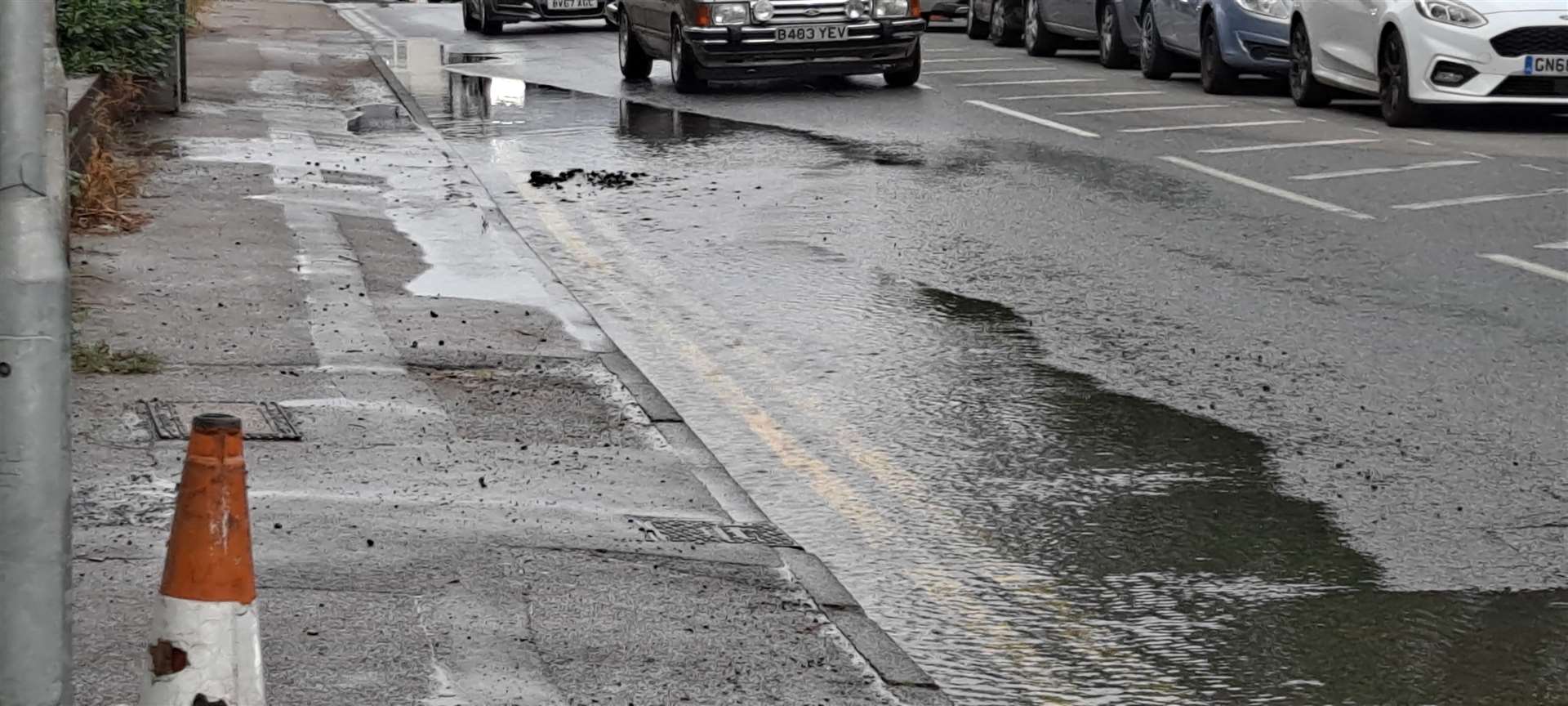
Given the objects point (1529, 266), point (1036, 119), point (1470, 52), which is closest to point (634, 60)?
point (1036, 119)

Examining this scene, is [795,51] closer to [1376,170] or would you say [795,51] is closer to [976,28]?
[1376,170]

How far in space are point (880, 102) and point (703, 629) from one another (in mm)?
14866

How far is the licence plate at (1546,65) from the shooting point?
16328mm

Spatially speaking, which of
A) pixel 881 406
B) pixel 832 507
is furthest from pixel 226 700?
pixel 881 406

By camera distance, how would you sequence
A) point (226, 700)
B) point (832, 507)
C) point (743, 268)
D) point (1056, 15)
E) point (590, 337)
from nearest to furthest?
point (226, 700) → point (832, 507) → point (590, 337) → point (743, 268) → point (1056, 15)

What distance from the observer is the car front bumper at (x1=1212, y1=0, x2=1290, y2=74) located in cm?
1995

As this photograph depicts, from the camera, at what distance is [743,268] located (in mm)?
10969

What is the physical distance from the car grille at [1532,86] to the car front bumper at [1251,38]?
11.4 ft

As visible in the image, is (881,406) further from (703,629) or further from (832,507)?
(703,629)

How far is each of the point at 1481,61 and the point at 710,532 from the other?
1138 centimetres

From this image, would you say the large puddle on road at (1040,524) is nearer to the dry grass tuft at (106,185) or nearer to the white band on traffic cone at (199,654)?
the white band on traffic cone at (199,654)

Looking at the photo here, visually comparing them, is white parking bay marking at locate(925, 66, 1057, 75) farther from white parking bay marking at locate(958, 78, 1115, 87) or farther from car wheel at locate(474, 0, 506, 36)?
car wheel at locate(474, 0, 506, 36)

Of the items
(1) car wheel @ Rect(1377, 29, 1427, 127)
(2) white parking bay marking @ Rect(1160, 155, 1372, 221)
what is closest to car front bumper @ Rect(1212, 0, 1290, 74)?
(1) car wheel @ Rect(1377, 29, 1427, 127)

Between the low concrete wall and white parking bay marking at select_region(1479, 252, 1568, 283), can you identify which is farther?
the low concrete wall
